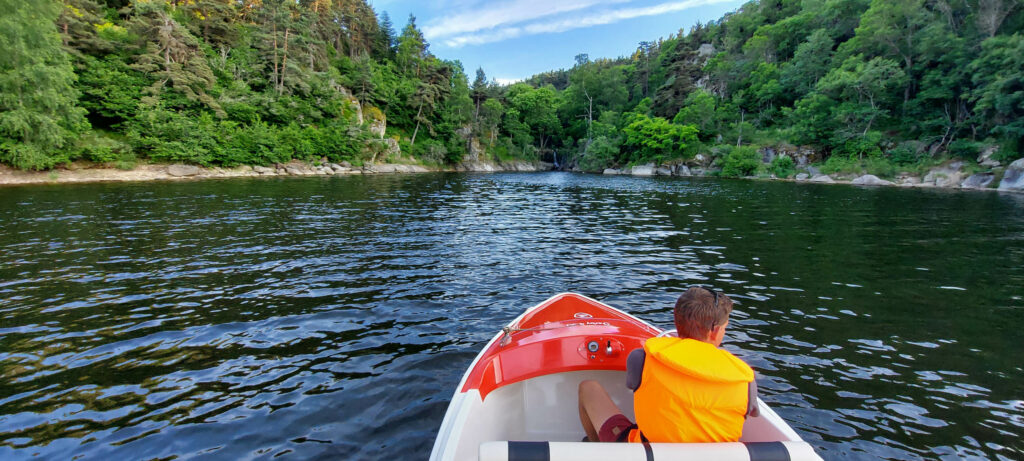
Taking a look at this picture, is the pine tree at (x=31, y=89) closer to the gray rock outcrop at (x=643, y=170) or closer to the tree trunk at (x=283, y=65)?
the tree trunk at (x=283, y=65)

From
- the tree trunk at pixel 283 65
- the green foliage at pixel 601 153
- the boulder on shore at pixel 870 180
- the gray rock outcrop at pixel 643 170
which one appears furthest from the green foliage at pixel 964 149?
the tree trunk at pixel 283 65

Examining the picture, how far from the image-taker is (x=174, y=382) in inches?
163

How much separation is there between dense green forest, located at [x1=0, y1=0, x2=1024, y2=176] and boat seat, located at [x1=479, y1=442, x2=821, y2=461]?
1307 inches

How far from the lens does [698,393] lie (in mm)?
2125

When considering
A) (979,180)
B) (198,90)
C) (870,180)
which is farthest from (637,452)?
(198,90)

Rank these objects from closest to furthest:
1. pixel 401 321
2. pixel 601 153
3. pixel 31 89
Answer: pixel 401 321, pixel 31 89, pixel 601 153

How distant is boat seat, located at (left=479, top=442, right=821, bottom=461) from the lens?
1.84 meters

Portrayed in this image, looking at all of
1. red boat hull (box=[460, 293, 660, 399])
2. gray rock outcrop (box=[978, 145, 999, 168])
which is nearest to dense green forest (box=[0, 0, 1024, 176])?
gray rock outcrop (box=[978, 145, 999, 168])

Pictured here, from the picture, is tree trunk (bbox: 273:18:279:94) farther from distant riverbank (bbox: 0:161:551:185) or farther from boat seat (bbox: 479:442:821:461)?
boat seat (bbox: 479:442:821:461)

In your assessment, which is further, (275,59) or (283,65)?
(283,65)

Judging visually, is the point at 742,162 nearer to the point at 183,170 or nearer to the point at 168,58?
the point at 183,170

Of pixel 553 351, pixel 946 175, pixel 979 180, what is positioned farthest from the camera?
pixel 946 175

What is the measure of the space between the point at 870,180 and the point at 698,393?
41942 millimetres

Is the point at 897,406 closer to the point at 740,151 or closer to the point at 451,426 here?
the point at 451,426
